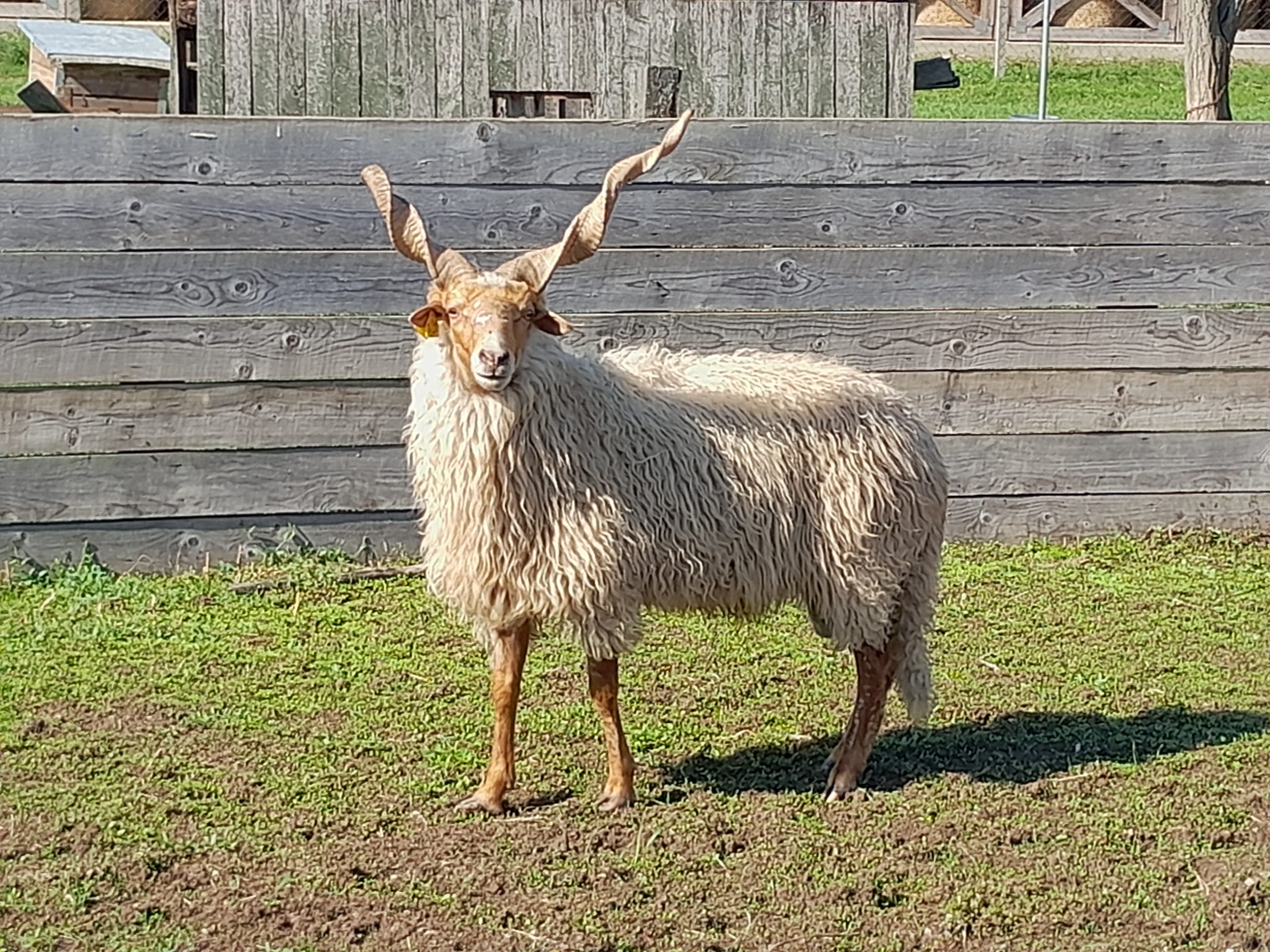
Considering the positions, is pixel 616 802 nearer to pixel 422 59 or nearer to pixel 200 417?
pixel 200 417

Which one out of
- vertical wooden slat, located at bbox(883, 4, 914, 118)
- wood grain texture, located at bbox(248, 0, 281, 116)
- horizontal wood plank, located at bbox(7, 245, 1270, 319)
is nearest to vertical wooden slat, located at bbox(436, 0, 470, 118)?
wood grain texture, located at bbox(248, 0, 281, 116)

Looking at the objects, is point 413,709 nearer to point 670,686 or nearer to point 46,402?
point 670,686

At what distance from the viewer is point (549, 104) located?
12859 mm

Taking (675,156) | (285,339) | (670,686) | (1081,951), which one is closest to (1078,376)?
(675,156)

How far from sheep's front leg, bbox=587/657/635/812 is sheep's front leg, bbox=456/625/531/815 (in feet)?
0.75

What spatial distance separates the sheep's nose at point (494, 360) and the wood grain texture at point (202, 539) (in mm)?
3238

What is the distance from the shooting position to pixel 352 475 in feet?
25.4

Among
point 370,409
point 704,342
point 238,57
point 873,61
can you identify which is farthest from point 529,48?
point 370,409

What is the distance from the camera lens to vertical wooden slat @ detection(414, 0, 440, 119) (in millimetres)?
12195

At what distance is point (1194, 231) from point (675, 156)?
8.22ft

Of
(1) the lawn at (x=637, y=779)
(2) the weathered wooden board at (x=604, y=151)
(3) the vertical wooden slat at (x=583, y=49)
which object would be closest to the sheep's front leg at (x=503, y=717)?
(1) the lawn at (x=637, y=779)

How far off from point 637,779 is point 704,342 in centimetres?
298

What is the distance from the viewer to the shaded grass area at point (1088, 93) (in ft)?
64.5

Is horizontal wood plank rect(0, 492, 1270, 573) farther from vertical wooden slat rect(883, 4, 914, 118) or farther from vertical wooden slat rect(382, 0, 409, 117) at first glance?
vertical wooden slat rect(883, 4, 914, 118)
